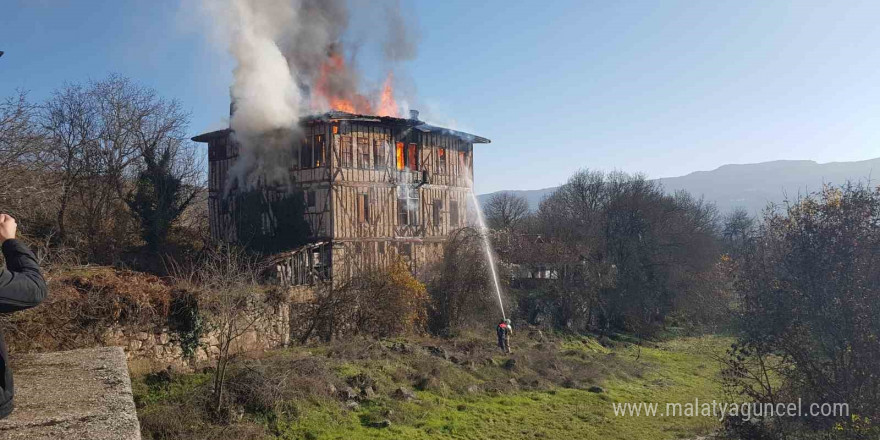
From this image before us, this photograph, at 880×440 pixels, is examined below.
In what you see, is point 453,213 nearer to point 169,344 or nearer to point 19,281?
point 169,344

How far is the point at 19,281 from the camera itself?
3.54m

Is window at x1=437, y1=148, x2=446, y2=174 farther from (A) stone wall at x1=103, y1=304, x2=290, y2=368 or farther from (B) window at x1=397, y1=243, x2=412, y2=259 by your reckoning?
(A) stone wall at x1=103, y1=304, x2=290, y2=368

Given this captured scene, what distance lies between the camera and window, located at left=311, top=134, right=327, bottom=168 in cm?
2586

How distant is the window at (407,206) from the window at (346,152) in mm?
3043

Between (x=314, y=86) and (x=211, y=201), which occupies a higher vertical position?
(x=314, y=86)

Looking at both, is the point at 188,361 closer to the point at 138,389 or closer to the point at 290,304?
the point at 138,389

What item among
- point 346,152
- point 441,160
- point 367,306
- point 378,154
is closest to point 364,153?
point 378,154

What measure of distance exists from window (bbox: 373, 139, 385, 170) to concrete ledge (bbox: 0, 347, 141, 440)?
20877mm

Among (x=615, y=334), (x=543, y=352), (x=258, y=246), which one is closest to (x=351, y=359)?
(x=543, y=352)

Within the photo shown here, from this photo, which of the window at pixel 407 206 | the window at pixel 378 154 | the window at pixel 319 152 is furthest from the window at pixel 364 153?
the window at pixel 407 206

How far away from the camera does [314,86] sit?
98.4 ft

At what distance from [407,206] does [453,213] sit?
3348 millimetres

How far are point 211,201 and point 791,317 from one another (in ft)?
87.3

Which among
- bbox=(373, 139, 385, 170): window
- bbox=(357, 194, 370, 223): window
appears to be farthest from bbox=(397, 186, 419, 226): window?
bbox=(357, 194, 370, 223): window
